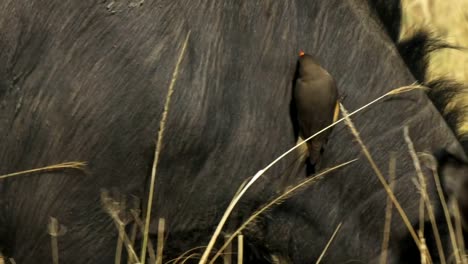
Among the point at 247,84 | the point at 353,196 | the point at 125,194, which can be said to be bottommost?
the point at 353,196

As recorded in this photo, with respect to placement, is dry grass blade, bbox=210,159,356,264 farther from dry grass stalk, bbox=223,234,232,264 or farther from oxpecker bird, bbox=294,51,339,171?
oxpecker bird, bbox=294,51,339,171

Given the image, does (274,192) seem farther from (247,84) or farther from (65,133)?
(65,133)

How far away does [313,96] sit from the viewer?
11.6ft

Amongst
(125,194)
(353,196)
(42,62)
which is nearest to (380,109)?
(353,196)

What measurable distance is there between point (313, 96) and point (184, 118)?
401mm

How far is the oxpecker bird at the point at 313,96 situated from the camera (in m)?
3.55

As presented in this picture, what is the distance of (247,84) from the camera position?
11.6 feet

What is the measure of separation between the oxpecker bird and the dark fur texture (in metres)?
0.06

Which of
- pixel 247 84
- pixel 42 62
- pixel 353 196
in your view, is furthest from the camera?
pixel 353 196

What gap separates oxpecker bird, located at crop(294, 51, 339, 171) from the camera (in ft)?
11.6

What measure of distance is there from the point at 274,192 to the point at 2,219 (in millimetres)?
859

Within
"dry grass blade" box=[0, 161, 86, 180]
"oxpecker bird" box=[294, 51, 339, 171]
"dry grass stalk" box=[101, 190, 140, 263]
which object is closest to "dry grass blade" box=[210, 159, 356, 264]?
"oxpecker bird" box=[294, 51, 339, 171]

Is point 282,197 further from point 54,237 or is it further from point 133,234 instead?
point 54,237

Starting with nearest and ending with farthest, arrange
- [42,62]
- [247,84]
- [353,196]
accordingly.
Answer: [42,62] → [247,84] → [353,196]
